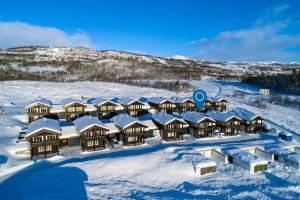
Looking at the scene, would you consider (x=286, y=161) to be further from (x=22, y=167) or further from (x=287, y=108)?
(x=287, y=108)

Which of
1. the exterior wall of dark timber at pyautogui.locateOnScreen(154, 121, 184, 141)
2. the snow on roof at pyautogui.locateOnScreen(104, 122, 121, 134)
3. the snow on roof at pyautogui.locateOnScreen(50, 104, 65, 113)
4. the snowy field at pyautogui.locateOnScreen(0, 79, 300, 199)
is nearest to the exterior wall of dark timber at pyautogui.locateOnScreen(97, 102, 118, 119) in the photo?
the snow on roof at pyautogui.locateOnScreen(50, 104, 65, 113)

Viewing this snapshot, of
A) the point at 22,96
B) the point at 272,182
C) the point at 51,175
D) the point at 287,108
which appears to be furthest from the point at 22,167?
the point at 287,108

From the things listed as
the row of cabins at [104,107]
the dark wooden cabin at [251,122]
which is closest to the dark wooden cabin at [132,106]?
the row of cabins at [104,107]

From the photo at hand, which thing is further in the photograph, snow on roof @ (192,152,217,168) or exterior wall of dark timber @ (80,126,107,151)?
exterior wall of dark timber @ (80,126,107,151)


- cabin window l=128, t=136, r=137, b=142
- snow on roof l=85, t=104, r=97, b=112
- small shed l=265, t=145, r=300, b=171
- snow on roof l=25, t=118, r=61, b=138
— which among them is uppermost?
snow on roof l=85, t=104, r=97, b=112

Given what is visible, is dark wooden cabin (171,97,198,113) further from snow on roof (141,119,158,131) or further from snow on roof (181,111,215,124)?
snow on roof (141,119,158,131)

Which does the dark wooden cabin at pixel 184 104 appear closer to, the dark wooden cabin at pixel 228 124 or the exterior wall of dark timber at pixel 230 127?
the dark wooden cabin at pixel 228 124
